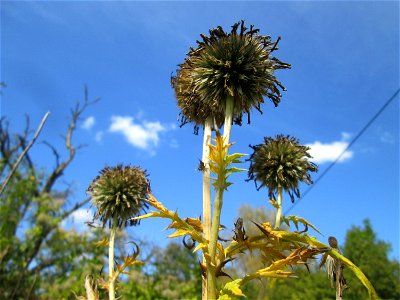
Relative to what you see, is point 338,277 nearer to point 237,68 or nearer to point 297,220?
point 297,220

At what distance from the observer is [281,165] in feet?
12.5

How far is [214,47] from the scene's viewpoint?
10.00 ft

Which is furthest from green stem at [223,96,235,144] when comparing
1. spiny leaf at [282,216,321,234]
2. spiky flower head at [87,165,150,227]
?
spiky flower head at [87,165,150,227]

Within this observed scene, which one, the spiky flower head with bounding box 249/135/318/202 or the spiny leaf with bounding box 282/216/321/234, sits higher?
the spiky flower head with bounding box 249/135/318/202

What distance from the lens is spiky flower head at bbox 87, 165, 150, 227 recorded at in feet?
16.3

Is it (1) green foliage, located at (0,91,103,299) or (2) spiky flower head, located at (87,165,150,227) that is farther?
(1) green foliage, located at (0,91,103,299)

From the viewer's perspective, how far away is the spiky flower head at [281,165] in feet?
12.5

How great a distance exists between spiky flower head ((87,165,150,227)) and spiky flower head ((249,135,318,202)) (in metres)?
1.67

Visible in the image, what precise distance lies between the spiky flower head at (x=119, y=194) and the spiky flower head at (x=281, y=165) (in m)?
1.67

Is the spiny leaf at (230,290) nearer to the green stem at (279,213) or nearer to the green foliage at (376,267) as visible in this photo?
the green stem at (279,213)

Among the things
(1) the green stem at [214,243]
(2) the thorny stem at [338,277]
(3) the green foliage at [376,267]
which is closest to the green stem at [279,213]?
(2) the thorny stem at [338,277]

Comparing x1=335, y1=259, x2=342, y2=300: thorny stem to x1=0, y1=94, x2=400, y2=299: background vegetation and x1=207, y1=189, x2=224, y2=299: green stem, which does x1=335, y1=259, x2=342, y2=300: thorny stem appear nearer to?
x1=207, y1=189, x2=224, y2=299: green stem

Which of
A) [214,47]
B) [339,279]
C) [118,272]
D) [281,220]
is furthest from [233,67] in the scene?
[118,272]

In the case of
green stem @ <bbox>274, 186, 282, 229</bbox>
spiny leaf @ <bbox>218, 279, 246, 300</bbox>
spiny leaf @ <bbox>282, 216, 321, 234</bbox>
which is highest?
green stem @ <bbox>274, 186, 282, 229</bbox>
